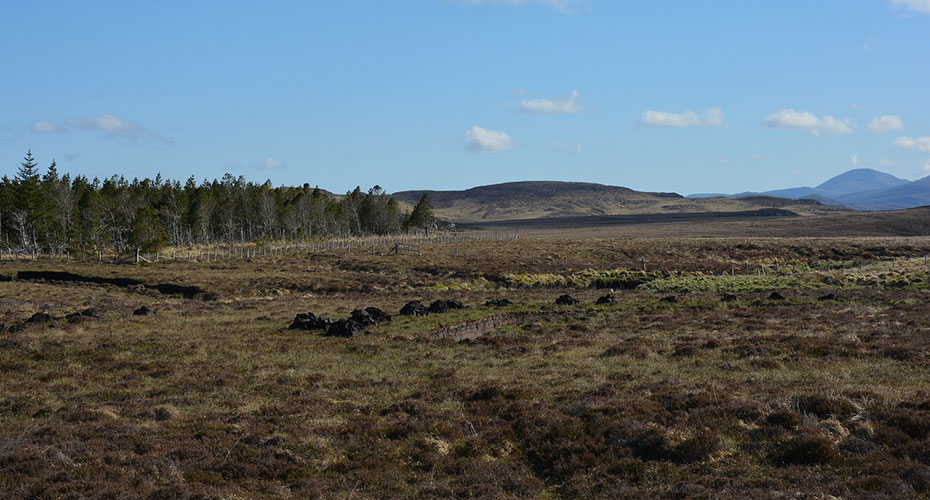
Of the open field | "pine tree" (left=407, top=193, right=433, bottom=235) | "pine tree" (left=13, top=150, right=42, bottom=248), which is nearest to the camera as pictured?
the open field

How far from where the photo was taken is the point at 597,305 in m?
43.8

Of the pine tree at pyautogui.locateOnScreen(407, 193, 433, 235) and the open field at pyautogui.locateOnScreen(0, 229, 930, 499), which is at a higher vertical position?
the pine tree at pyautogui.locateOnScreen(407, 193, 433, 235)

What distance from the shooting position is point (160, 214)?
369ft

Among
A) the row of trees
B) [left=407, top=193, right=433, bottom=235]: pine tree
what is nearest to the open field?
the row of trees

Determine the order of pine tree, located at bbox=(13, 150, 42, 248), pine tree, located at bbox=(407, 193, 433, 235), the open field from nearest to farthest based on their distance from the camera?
the open field → pine tree, located at bbox=(13, 150, 42, 248) → pine tree, located at bbox=(407, 193, 433, 235)

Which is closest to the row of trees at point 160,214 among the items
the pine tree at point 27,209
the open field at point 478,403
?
the pine tree at point 27,209

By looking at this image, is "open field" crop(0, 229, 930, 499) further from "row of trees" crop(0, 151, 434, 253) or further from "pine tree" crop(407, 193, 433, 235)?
"pine tree" crop(407, 193, 433, 235)

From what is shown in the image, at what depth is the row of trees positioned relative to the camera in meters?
89.8

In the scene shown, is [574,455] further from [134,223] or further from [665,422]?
[134,223]

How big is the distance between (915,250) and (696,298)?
66.5 m

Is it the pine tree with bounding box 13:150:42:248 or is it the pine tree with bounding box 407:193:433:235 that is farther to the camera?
the pine tree with bounding box 407:193:433:235

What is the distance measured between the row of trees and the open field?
54.9 meters

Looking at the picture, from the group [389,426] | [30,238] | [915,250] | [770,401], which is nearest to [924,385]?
[770,401]

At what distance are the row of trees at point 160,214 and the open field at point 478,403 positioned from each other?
54891 mm
